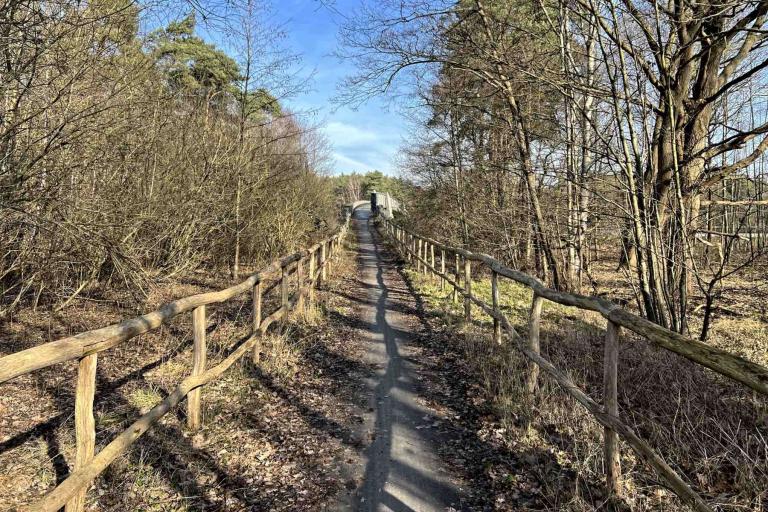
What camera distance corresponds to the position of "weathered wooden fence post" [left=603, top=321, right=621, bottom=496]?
9.83 ft

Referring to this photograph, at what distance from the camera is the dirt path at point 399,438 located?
3293 millimetres

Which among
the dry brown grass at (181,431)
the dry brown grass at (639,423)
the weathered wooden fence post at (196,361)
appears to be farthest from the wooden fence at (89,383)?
the dry brown grass at (639,423)

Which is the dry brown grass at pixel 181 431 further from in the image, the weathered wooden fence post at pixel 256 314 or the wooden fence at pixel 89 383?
the wooden fence at pixel 89 383

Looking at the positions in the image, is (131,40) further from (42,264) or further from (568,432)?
(568,432)

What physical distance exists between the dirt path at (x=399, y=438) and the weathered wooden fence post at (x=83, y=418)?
1724 millimetres

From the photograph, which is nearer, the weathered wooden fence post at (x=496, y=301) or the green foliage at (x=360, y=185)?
the weathered wooden fence post at (x=496, y=301)

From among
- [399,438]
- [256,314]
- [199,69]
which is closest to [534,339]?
[399,438]

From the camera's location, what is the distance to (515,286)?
43.6 ft

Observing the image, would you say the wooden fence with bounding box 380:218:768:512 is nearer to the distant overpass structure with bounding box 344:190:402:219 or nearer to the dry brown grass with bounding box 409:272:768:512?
the dry brown grass with bounding box 409:272:768:512

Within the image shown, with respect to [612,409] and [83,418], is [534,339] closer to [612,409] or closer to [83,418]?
[612,409]

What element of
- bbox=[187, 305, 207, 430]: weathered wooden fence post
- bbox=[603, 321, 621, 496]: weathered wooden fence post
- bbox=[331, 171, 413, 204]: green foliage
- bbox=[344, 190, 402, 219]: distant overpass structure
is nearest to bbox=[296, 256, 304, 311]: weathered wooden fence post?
bbox=[187, 305, 207, 430]: weathered wooden fence post

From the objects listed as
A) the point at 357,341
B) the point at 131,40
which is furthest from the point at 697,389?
the point at 131,40

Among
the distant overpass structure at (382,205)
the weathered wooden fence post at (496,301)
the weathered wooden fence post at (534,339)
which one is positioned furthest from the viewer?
the distant overpass structure at (382,205)

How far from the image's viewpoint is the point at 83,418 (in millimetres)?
2453
